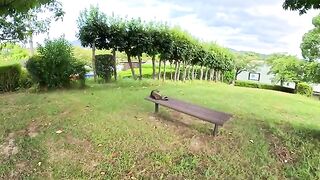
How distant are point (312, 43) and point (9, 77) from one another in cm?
1373

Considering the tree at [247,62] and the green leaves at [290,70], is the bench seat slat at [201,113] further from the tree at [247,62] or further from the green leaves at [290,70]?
the tree at [247,62]

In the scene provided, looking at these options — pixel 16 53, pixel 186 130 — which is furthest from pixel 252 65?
pixel 186 130

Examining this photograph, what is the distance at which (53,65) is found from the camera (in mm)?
8719

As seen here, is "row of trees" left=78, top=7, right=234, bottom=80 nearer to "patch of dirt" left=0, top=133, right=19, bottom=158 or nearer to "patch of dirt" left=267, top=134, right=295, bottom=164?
"patch of dirt" left=0, top=133, right=19, bottom=158

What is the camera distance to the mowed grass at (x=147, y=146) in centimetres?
400


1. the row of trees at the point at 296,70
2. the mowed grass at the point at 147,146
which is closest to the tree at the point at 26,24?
the mowed grass at the point at 147,146

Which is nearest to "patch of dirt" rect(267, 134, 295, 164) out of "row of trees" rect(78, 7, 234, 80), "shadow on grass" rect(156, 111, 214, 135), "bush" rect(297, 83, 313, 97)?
"shadow on grass" rect(156, 111, 214, 135)

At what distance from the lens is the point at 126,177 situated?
12.7ft

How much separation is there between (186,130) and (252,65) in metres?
26.0

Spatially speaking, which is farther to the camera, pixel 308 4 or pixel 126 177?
pixel 308 4

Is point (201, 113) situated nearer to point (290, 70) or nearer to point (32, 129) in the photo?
point (32, 129)

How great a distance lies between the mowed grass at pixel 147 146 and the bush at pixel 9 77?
14.3 feet

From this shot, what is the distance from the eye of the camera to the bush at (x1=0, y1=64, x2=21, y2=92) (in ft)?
32.0

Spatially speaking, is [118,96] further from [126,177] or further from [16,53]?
[16,53]
